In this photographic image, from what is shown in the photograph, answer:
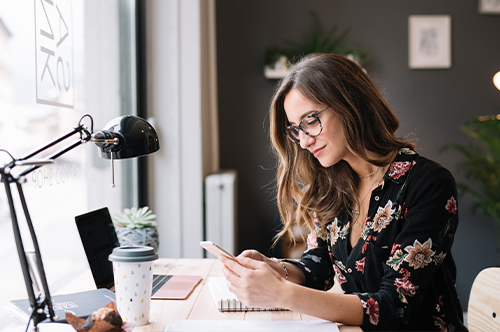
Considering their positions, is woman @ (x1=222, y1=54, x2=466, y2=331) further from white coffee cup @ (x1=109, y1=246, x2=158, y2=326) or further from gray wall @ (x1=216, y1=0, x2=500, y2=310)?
gray wall @ (x1=216, y1=0, x2=500, y2=310)

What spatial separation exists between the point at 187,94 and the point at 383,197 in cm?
135

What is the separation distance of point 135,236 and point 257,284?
676mm

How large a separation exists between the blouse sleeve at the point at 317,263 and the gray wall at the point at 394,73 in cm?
170

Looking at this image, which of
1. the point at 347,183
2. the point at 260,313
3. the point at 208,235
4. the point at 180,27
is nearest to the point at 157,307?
the point at 260,313

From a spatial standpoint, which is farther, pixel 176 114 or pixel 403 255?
pixel 176 114

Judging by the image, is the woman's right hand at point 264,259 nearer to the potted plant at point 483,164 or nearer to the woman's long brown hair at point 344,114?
the woman's long brown hair at point 344,114

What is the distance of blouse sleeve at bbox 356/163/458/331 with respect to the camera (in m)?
0.98

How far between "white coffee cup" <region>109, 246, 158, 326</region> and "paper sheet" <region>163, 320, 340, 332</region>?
0.25 ft

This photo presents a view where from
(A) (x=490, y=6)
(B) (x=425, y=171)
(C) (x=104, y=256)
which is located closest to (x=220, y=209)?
(C) (x=104, y=256)

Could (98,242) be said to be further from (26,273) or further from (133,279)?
(26,273)

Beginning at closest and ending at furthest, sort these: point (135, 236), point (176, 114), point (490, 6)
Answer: point (135, 236)
point (176, 114)
point (490, 6)

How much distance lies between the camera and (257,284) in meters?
0.92

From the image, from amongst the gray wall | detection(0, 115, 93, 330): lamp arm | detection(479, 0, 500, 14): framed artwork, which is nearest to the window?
detection(0, 115, 93, 330): lamp arm

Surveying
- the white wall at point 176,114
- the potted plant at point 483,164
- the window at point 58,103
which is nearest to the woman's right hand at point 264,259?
the window at point 58,103
